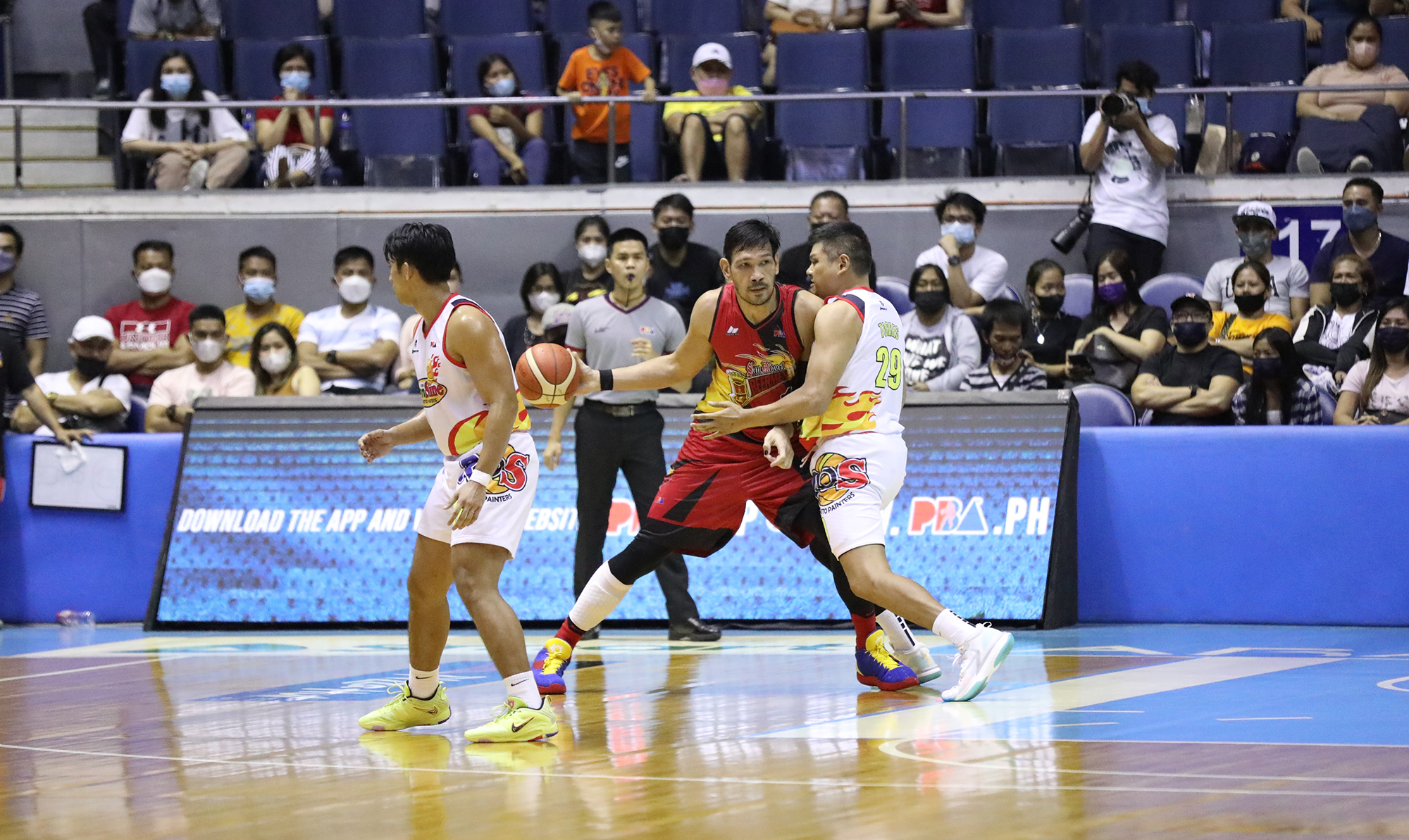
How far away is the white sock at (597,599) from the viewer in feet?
25.7

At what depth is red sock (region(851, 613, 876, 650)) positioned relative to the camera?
7.73m

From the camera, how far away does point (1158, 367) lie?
1139 centimetres

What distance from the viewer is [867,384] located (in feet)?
24.2

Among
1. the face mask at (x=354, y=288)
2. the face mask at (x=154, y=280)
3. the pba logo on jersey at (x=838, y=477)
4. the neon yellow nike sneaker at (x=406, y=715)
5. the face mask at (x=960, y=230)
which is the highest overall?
the face mask at (x=960, y=230)

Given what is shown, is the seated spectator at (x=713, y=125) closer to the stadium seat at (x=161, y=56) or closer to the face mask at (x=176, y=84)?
the face mask at (x=176, y=84)

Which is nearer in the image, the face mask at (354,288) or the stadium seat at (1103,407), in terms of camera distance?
the stadium seat at (1103,407)

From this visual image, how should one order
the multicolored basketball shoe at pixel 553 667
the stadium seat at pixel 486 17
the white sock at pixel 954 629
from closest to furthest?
the white sock at pixel 954 629, the multicolored basketball shoe at pixel 553 667, the stadium seat at pixel 486 17

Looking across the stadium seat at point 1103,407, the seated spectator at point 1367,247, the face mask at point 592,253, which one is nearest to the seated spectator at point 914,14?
the face mask at point 592,253

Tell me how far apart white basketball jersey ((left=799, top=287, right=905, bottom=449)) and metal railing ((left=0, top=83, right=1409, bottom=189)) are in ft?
21.5

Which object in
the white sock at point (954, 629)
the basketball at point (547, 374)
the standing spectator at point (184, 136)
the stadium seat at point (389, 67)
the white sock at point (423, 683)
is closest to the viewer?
the white sock at point (423, 683)

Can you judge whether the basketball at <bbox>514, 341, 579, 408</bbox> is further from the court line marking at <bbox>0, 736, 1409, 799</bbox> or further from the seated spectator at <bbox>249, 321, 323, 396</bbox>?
the seated spectator at <bbox>249, 321, 323, 396</bbox>

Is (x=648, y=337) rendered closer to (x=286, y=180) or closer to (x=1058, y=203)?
(x=1058, y=203)

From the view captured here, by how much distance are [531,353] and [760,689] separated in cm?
198

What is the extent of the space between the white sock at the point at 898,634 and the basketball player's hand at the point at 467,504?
252 centimetres
